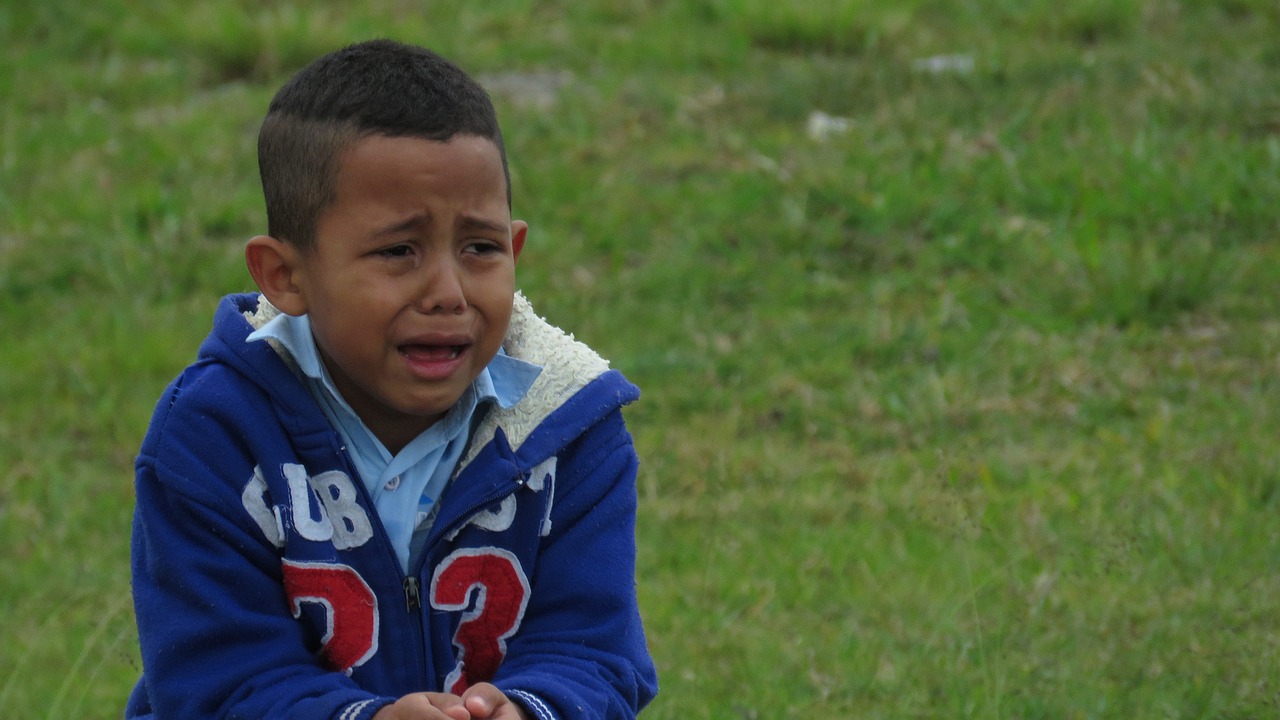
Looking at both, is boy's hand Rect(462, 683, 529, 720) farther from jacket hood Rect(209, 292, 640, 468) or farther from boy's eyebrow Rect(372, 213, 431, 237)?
boy's eyebrow Rect(372, 213, 431, 237)

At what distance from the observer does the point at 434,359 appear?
222 cm

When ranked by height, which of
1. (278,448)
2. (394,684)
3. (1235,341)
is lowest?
(1235,341)

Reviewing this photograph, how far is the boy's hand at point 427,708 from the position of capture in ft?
6.72

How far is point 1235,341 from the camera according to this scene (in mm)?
4891

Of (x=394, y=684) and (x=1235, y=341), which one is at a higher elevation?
(x=394, y=684)

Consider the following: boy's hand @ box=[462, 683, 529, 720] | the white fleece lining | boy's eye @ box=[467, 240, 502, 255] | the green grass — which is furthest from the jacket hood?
the green grass

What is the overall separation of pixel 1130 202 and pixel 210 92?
382 centimetres

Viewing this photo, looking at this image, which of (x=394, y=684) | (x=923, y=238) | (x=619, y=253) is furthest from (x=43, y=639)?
(x=923, y=238)

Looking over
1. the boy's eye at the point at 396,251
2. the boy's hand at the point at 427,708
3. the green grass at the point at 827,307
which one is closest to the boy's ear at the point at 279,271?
the boy's eye at the point at 396,251

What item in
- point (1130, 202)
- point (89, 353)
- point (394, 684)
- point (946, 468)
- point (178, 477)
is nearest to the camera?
point (178, 477)

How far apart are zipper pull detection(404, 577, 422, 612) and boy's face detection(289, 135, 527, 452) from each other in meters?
0.23

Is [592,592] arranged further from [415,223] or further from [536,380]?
[415,223]

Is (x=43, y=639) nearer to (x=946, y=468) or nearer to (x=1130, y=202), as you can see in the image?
(x=946, y=468)

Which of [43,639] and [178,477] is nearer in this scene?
[178,477]
